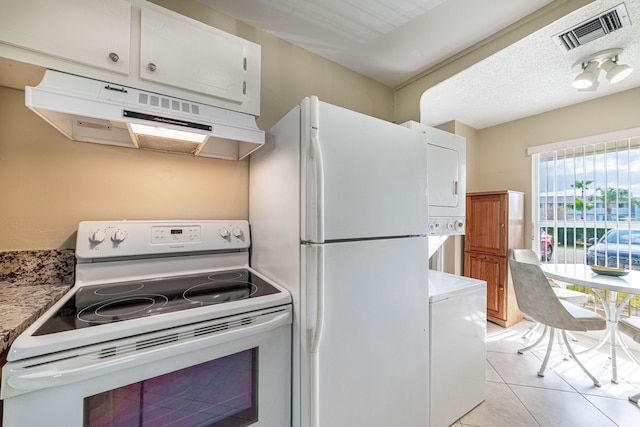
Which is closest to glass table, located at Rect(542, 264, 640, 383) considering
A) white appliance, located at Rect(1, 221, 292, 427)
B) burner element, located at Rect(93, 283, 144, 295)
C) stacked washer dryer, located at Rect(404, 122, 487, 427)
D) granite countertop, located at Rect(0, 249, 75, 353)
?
stacked washer dryer, located at Rect(404, 122, 487, 427)

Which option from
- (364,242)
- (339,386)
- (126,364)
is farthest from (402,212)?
(126,364)

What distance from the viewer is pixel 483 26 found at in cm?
170

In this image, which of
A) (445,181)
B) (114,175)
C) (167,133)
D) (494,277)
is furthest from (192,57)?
(494,277)

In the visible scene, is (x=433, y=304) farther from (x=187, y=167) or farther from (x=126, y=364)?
(x=187, y=167)

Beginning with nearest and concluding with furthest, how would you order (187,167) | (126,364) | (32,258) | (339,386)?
(126,364) < (339,386) < (32,258) < (187,167)

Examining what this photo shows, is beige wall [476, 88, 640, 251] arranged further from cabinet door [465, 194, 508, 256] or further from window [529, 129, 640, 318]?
cabinet door [465, 194, 508, 256]

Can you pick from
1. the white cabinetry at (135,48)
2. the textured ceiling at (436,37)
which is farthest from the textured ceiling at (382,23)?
the white cabinetry at (135,48)

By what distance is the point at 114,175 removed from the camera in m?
1.43

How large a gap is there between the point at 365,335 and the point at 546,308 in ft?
6.60

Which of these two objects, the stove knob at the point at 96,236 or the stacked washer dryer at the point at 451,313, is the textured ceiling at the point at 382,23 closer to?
the stacked washer dryer at the point at 451,313

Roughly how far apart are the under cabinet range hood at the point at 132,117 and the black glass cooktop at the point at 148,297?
2.43 feet

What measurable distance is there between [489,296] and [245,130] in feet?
11.7

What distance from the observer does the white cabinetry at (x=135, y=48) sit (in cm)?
97

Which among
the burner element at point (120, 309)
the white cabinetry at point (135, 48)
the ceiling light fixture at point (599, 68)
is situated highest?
the ceiling light fixture at point (599, 68)
